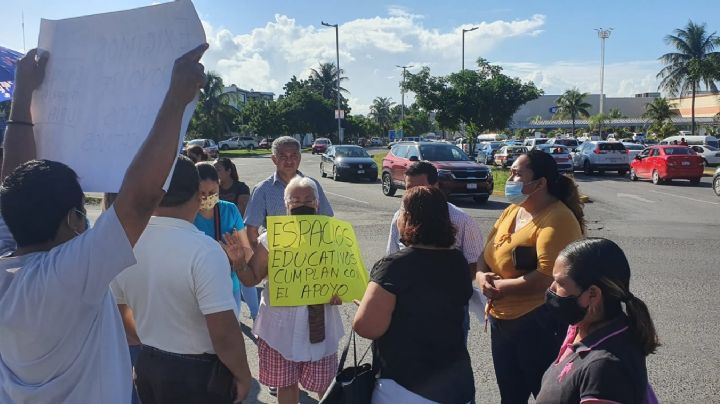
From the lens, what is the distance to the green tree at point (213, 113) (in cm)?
6544

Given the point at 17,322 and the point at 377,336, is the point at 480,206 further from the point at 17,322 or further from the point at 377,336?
the point at 17,322

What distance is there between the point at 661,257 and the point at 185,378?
886 cm

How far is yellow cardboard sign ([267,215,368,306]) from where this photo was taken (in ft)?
9.96

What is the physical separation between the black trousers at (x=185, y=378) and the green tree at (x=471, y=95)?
2618 centimetres

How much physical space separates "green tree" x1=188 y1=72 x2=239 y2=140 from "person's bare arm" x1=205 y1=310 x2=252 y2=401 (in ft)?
214

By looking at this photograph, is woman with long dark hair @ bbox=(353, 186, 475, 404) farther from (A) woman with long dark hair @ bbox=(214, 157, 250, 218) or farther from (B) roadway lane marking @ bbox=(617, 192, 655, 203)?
(B) roadway lane marking @ bbox=(617, 192, 655, 203)

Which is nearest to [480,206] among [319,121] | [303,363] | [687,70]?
[303,363]

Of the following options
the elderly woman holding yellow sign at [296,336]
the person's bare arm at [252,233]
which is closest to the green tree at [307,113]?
the person's bare arm at [252,233]

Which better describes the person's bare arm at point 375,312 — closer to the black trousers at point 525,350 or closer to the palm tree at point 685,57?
the black trousers at point 525,350

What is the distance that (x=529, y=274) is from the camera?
3.13m

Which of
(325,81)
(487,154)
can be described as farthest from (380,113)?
(487,154)

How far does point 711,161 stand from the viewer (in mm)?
31172

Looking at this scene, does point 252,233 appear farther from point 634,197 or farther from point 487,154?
point 487,154

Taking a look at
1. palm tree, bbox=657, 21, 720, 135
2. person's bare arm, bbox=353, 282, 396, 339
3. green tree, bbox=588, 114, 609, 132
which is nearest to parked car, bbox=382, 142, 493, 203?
person's bare arm, bbox=353, 282, 396, 339
